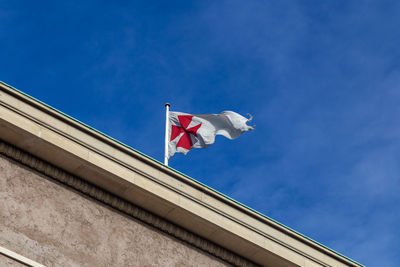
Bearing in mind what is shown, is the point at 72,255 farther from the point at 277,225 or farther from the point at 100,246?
the point at 277,225

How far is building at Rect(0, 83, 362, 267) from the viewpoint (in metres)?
14.2

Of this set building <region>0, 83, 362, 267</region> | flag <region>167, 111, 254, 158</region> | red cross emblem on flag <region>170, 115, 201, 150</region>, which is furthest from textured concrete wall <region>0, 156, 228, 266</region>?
red cross emblem on flag <region>170, 115, 201, 150</region>

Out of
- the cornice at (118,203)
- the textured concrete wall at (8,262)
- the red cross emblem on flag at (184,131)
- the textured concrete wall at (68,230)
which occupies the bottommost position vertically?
the textured concrete wall at (8,262)

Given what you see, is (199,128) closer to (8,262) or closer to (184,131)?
(184,131)

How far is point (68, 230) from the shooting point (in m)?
14.5

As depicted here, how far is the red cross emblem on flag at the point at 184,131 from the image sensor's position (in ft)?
68.1

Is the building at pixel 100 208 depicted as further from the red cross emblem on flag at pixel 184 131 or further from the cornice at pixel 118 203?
the red cross emblem on flag at pixel 184 131

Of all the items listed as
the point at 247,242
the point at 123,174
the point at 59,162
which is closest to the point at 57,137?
the point at 59,162

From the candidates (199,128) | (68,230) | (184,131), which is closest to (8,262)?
(68,230)

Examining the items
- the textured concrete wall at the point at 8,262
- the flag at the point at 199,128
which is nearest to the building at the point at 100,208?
the textured concrete wall at the point at 8,262

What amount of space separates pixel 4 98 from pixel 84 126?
1.62m

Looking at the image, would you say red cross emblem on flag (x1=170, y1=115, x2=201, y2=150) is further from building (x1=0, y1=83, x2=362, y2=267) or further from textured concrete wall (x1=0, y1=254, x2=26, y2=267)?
textured concrete wall (x1=0, y1=254, x2=26, y2=267)

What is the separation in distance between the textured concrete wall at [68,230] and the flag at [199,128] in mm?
4935

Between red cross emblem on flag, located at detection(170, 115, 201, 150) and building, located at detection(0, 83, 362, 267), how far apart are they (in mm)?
4330
